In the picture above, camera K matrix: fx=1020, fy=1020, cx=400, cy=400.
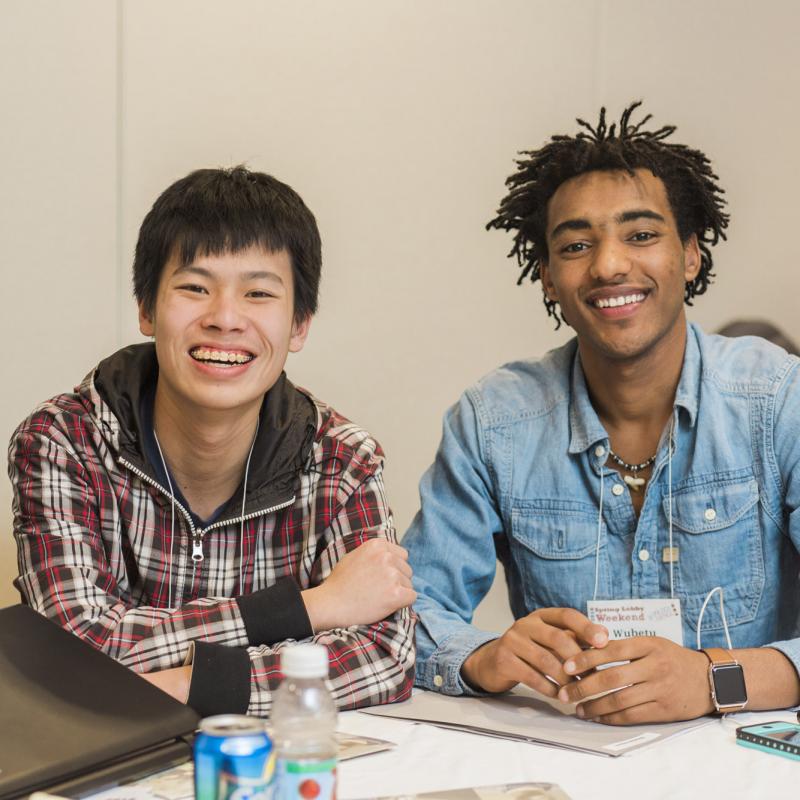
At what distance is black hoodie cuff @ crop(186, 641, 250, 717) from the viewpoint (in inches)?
53.0

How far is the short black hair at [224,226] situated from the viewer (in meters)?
1.68

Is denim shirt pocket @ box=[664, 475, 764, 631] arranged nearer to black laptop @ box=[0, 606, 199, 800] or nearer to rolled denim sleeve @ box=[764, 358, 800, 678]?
rolled denim sleeve @ box=[764, 358, 800, 678]

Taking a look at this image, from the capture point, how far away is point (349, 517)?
1640 millimetres

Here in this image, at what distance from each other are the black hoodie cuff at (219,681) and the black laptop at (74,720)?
0.21 metres

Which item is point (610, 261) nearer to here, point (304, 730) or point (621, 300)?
point (621, 300)

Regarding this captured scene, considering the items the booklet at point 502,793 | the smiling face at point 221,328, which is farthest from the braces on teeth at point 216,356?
the booklet at point 502,793

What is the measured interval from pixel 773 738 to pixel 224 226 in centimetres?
111

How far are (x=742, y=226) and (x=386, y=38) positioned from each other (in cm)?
140

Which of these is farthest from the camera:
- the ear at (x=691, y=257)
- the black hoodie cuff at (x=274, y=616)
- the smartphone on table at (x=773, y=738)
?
the ear at (x=691, y=257)

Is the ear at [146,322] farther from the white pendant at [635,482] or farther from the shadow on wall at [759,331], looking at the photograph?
the shadow on wall at [759,331]

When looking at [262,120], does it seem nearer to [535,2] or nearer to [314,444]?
[535,2]

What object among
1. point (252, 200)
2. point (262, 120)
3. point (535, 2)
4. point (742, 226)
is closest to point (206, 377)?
point (252, 200)

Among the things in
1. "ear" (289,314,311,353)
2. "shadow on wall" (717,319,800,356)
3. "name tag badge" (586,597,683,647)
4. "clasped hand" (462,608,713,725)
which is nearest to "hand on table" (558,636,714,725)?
"clasped hand" (462,608,713,725)

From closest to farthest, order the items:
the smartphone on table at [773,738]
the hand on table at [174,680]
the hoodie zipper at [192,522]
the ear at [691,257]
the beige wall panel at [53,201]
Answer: the smartphone on table at [773,738], the hand on table at [174,680], the hoodie zipper at [192,522], the ear at [691,257], the beige wall panel at [53,201]
